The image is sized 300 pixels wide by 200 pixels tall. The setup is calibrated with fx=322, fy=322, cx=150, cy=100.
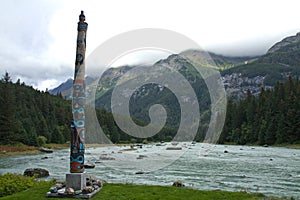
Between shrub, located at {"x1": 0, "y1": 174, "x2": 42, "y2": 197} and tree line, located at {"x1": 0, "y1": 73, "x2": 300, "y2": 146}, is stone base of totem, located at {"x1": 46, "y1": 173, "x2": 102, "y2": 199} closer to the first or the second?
shrub, located at {"x1": 0, "y1": 174, "x2": 42, "y2": 197}

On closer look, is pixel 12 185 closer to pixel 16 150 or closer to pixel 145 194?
pixel 145 194

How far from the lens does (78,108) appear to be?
18.3m

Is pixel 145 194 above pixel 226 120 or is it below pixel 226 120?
below

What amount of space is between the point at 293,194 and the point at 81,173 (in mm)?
15081

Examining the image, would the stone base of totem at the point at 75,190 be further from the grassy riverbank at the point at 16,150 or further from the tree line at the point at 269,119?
the tree line at the point at 269,119

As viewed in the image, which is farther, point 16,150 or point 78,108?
point 16,150

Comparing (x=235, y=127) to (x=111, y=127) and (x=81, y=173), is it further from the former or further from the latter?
(x=81, y=173)

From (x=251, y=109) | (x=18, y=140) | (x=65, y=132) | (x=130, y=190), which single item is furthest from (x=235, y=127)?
(x=130, y=190)

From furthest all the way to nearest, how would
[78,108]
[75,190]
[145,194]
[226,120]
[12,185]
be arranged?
[226,120], [12,185], [78,108], [145,194], [75,190]

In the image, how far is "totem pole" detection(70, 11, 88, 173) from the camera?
18.0 meters

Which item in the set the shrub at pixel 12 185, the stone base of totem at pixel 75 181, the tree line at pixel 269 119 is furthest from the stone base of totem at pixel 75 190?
the tree line at pixel 269 119

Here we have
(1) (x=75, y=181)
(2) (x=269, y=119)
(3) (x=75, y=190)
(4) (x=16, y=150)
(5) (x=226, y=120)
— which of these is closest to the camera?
(3) (x=75, y=190)

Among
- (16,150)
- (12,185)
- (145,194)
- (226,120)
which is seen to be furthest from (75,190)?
(226,120)

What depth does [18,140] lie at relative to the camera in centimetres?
7675
